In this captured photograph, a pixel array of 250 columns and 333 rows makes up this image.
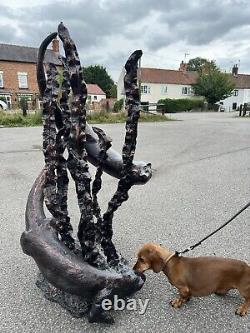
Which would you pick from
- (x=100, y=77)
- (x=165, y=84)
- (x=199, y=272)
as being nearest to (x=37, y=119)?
(x=199, y=272)

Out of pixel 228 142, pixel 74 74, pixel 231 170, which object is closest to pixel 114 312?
pixel 74 74

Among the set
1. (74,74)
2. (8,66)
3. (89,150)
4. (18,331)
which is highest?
(8,66)

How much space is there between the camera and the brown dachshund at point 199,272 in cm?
207

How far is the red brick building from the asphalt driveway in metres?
29.6

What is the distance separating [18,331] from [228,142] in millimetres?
9094

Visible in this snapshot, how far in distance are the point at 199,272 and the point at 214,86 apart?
37.7m

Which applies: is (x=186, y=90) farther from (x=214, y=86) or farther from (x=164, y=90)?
(x=214, y=86)

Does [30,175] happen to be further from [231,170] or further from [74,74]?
[74,74]

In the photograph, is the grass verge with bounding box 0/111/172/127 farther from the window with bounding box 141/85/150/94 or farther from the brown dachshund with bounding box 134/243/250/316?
the window with bounding box 141/85/150/94

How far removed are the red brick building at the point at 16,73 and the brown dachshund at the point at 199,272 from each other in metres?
34.1

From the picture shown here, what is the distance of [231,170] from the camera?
6.26 m

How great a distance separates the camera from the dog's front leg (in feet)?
7.02

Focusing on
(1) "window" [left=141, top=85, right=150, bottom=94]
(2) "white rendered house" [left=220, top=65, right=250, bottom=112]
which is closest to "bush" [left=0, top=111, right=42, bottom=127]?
(1) "window" [left=141, top=85, right=150, bottom=94]

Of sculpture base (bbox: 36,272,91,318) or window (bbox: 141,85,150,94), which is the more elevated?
window (bbox: 141,85,150,94)
